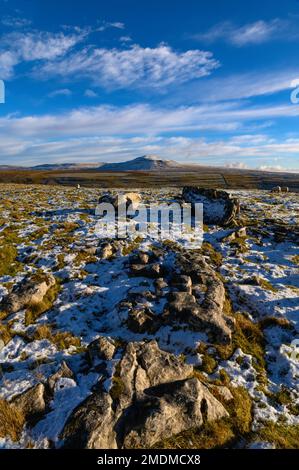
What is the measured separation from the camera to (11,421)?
29.7 ft

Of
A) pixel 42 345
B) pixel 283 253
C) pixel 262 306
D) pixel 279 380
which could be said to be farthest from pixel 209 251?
pixel 42 345

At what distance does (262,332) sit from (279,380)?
8.84 ft

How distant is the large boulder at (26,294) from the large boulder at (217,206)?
15814 mm

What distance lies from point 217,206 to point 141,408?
2169 cm

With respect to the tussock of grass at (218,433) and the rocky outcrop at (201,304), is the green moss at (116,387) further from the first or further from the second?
the rocky outcrop at (201,304)

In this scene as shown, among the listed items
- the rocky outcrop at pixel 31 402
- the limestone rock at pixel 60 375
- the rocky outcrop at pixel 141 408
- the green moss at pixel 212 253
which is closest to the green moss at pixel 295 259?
the green moss at pixel 212 253

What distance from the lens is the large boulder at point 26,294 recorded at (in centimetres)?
1458

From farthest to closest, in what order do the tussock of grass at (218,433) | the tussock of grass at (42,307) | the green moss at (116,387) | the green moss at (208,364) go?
the tussock of grass at (42,307) → the green moss at (208,364) → the green moss at (116,387) → the tussock of grass at (218,433)

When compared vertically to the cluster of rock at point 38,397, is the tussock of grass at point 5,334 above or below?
above

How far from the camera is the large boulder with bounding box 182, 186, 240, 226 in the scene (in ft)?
89.6

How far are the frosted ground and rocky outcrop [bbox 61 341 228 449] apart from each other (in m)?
0.38

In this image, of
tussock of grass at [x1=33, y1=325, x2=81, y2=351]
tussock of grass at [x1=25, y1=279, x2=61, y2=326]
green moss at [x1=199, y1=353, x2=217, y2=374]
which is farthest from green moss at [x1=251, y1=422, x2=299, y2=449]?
tussock of grass at [x1=25, y1=279, x2=61, y2=326]

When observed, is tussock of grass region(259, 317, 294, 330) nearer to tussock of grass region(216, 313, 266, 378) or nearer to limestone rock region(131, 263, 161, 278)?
tussock of grass region(216, 313, 266, 378)
